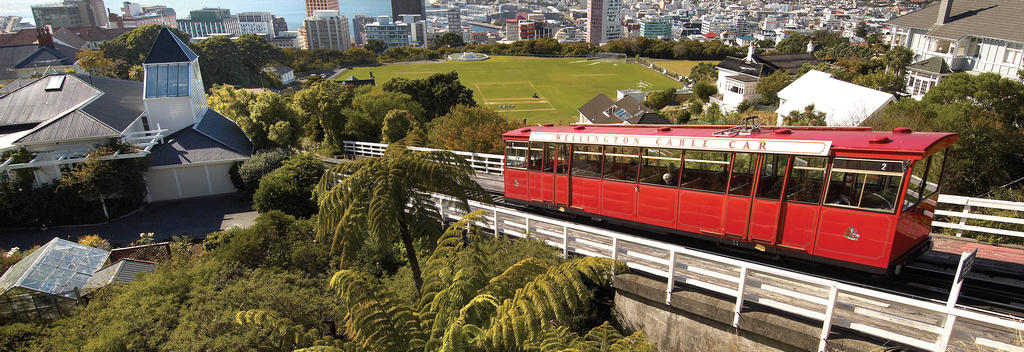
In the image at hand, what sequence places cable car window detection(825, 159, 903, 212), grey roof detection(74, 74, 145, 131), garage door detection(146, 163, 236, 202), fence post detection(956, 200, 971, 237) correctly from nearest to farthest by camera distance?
cable car window detection(825, 159, 903, 212)
fence post detection(956, 200, 971, 237)
garage door detection(146, 163, 236, 202)
grey roof detection(74, 74, 145, 131)

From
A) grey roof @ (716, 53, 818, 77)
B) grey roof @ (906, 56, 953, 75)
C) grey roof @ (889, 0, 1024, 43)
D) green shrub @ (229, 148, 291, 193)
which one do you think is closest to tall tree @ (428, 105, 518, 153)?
green shrub @ (229, 148, 291, 193)

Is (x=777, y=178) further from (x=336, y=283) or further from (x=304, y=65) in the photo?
(x=304, y=65)

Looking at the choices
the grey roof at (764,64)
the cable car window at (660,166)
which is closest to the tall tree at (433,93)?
the grey roof at (764,64)

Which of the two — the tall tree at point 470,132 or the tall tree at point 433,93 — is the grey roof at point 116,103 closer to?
the tall tree at point 470,132

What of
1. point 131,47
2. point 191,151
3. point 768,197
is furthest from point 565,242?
point 131,47

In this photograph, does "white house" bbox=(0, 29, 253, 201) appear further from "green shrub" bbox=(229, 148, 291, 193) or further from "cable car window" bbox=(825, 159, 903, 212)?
"cable car window" bbox=(825, 159, 903, 212)

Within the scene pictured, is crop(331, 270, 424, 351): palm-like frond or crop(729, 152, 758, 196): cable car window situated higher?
crop(729, 152, 758, 196): cable car window
